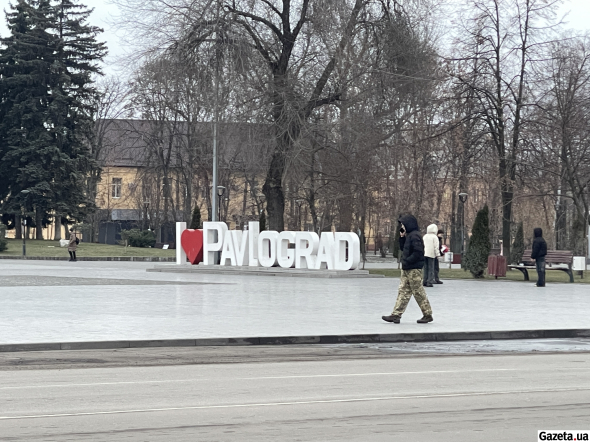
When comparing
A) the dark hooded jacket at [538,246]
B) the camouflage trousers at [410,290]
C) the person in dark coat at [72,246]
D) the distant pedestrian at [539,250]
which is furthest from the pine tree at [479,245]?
the person in dark coat at [72,246]

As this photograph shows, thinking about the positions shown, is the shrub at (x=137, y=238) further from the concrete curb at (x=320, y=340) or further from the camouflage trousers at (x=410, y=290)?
the concrete curb at (x=320, y=340)

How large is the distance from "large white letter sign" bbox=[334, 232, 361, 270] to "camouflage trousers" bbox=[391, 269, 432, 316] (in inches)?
643

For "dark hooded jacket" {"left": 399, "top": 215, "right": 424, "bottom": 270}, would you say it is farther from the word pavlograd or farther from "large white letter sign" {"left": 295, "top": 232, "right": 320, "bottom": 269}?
"large white letter sign" {"left": 295, "top": 232, "right": 320, "bottom": 269}

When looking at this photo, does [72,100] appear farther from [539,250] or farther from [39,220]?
[539,250]

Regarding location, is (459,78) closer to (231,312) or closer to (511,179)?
(511,179)

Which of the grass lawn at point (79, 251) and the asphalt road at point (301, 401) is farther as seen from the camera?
the grass lawn at point (79, 251)

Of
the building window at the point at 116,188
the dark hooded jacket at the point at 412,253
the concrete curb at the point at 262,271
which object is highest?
the building window at the point at 116,188

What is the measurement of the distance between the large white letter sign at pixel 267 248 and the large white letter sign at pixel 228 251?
4.40 ft

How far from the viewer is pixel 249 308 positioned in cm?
2036

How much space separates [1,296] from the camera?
22984 mm

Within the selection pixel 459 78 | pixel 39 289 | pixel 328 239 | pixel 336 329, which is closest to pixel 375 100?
pixel 459 78

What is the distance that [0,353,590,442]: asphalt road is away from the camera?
743 cm

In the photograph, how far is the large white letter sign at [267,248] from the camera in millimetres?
36094

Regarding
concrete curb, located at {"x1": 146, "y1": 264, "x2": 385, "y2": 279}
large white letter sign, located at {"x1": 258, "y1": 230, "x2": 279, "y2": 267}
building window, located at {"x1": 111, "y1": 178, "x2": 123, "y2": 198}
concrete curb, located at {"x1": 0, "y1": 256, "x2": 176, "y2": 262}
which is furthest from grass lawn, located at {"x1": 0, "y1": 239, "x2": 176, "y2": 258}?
building window, located at {"x1": 111, "y1": 178, "x2": 123, "y2": 198}
